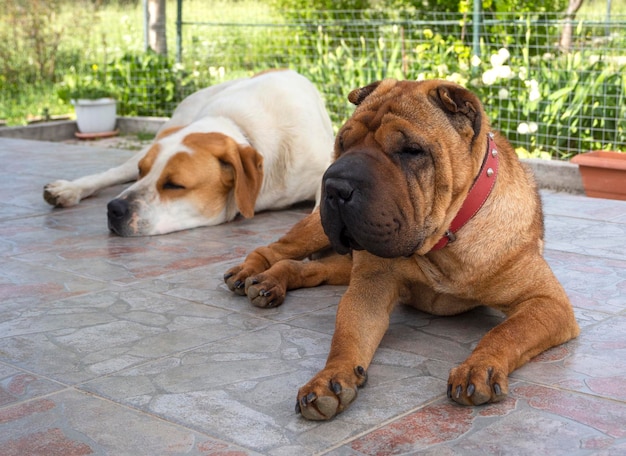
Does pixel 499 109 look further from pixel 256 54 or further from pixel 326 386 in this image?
pixel 326 386

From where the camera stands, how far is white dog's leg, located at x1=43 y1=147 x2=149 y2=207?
5730mm

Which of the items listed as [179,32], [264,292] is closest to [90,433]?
[264,292]

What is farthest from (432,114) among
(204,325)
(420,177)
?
(204,325)

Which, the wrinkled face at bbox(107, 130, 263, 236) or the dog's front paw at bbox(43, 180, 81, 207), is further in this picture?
the dog's front paw at bbox(43, 180, 81, 207)

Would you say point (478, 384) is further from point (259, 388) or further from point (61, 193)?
point (61, 193)

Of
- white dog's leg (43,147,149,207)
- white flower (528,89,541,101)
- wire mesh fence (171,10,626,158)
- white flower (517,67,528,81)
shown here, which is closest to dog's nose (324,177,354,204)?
white dog's leg (43,147,149,207)

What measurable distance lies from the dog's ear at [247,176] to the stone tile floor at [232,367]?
46 cm

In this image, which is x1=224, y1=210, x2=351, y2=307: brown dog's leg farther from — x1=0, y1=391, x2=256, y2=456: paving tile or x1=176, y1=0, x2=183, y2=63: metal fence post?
x1=176, y1=0, x2=183, y2=63: metal fence post

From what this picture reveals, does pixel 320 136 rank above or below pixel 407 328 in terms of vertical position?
above

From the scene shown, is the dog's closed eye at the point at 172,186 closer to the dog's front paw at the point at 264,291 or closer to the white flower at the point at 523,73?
the dog's front paw at the point at 264,291

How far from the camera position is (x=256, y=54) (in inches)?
391

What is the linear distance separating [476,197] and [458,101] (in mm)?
353

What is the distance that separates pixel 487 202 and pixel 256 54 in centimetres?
713

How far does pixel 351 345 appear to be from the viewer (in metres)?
2.87
